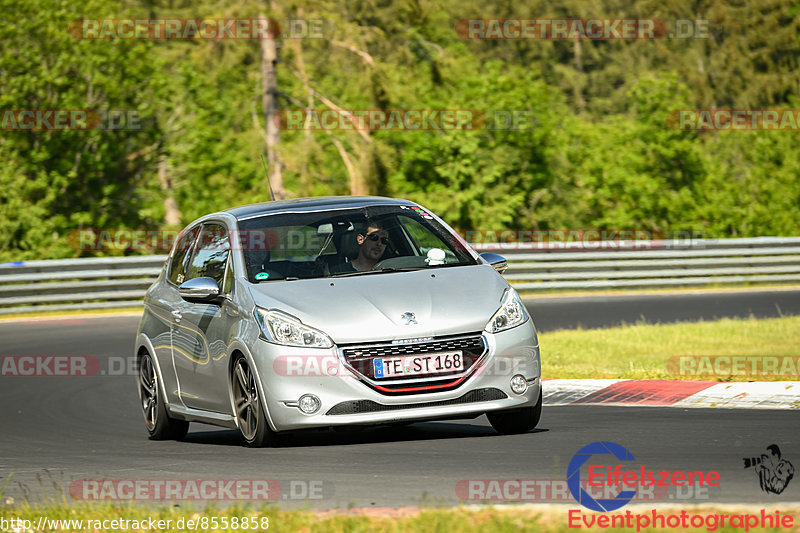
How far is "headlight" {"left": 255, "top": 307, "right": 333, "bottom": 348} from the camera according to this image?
7.80 m

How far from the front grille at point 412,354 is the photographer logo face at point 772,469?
5.89 feet

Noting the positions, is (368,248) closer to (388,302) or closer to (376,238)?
(376,238)

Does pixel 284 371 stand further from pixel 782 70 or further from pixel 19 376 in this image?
pixel 782 70

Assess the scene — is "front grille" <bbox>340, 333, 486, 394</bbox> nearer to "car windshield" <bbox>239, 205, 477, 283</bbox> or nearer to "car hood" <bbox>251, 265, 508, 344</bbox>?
"car hood" <bbox>251, 265, 508, 344</bbox>

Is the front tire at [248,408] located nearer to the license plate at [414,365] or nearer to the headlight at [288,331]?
the headlight at [288,331]

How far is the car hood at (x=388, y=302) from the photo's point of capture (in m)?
7.81

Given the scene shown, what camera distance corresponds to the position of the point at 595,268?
26328 millimetres

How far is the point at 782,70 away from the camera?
62.6 m

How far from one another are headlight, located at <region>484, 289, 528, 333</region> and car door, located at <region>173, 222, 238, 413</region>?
1667mm

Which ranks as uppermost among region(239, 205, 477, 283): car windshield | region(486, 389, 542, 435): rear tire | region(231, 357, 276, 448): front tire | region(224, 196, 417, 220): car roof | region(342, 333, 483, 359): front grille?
region(224, 196, 417, 220): car roof

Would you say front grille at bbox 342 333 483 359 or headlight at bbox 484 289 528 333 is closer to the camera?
front grille at bbox 342 333 483 359

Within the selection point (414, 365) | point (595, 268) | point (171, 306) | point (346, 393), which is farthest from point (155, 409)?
point (595, 268)

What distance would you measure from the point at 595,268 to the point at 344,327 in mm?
19020

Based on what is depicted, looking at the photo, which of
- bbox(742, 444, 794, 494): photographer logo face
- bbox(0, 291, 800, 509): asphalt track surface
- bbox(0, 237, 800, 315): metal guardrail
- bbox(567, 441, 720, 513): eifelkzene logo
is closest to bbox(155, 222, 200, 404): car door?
bbox(0, 291, 800, 509): asphalt track surface
